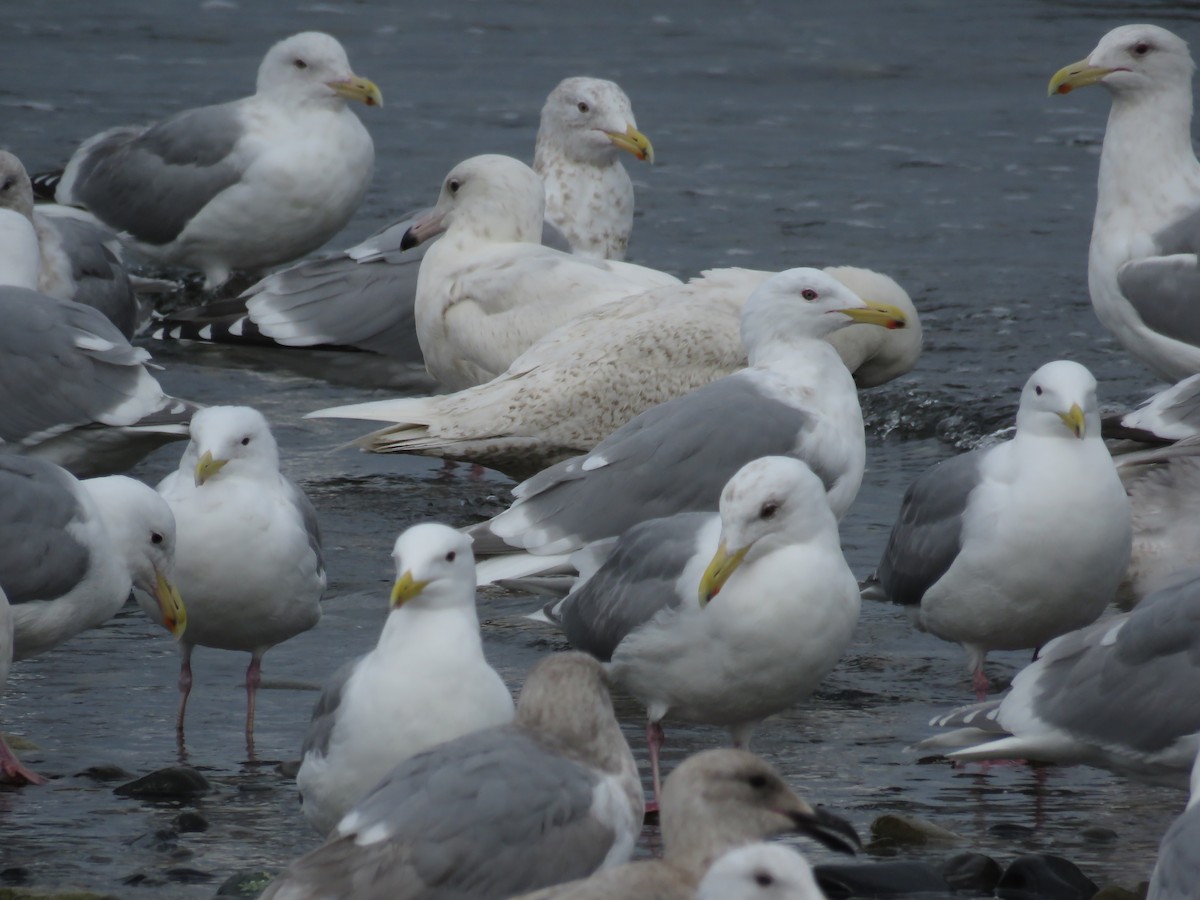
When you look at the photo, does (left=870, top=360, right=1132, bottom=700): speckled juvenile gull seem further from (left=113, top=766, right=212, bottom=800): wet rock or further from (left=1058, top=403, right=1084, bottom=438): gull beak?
(left=113, top=766, right=212, bottom=800): wet rock

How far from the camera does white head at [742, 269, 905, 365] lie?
20.5ft

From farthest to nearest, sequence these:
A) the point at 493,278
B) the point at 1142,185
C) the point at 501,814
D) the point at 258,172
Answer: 1. the point at 258,172
2. the point at 493,278
3. the point at 1142,185
4. the point at 501,814

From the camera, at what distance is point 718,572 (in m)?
4.91

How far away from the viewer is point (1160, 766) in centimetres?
471

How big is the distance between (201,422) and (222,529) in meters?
0.33

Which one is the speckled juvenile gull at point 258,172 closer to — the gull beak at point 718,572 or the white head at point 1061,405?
the white head at point 1061,405

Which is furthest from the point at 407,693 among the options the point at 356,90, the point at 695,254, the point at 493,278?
the point at 695,254

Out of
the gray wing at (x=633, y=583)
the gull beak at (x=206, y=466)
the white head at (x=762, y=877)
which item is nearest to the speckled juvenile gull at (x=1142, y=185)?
the gray wing at (x=633, y=583)

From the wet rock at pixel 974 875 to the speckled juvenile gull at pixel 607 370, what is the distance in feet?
10.5

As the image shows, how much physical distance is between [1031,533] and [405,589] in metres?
1.83

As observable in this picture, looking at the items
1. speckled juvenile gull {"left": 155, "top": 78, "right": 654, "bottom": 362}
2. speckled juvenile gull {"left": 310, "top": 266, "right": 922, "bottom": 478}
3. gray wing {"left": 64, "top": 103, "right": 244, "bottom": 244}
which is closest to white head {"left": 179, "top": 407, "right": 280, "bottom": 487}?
speckled juvenile gull {"left": 310, "top": 266, "right": 922, "bottom": 478}

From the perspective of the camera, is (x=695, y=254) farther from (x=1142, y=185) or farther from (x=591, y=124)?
(x=1142, y=185)

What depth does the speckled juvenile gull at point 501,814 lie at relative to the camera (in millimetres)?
3742

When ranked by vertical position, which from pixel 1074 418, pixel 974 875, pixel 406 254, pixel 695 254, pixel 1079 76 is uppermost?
pixel 1079 76
